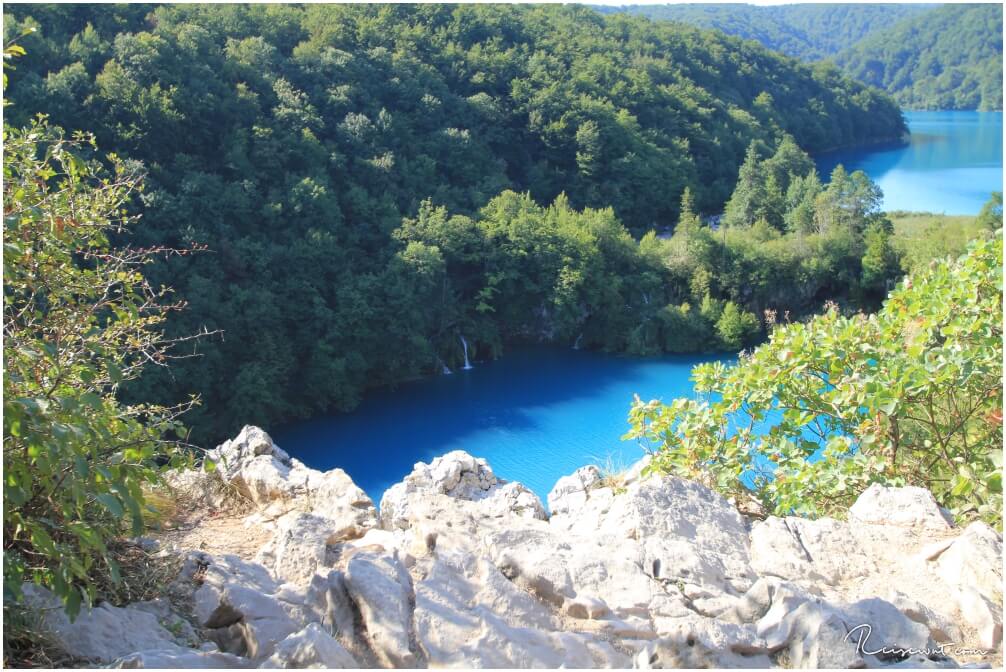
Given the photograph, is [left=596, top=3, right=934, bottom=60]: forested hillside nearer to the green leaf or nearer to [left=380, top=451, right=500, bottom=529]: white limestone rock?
[left=380, top=451, right=500, bottom=529]: white limestone rock

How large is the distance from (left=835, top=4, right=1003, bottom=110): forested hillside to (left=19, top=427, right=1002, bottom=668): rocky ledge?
281 ft

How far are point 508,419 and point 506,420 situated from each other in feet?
0.25

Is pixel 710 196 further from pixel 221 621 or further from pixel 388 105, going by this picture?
pixel 221 621

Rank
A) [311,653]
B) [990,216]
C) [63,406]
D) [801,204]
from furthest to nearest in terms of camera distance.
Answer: [801,204] → [990,216] → [311,653] → [63,406]

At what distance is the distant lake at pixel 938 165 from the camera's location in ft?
140

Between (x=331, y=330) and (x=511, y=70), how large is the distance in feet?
69.4

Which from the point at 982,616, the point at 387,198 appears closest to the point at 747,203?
the point at 387,198

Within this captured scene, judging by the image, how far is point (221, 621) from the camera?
12.6ft

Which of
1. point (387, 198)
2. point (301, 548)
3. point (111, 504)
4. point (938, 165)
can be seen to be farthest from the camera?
point (938, 165)

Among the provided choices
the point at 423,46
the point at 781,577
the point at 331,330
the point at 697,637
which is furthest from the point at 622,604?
the point at 423,46

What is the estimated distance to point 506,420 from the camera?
22844 mm

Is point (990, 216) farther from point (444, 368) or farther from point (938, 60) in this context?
point (938, 60)

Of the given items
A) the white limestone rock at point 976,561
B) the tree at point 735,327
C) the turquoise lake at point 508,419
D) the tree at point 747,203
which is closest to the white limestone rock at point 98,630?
the white limestone rock at point 976,561

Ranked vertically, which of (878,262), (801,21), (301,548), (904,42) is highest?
(801,21)
